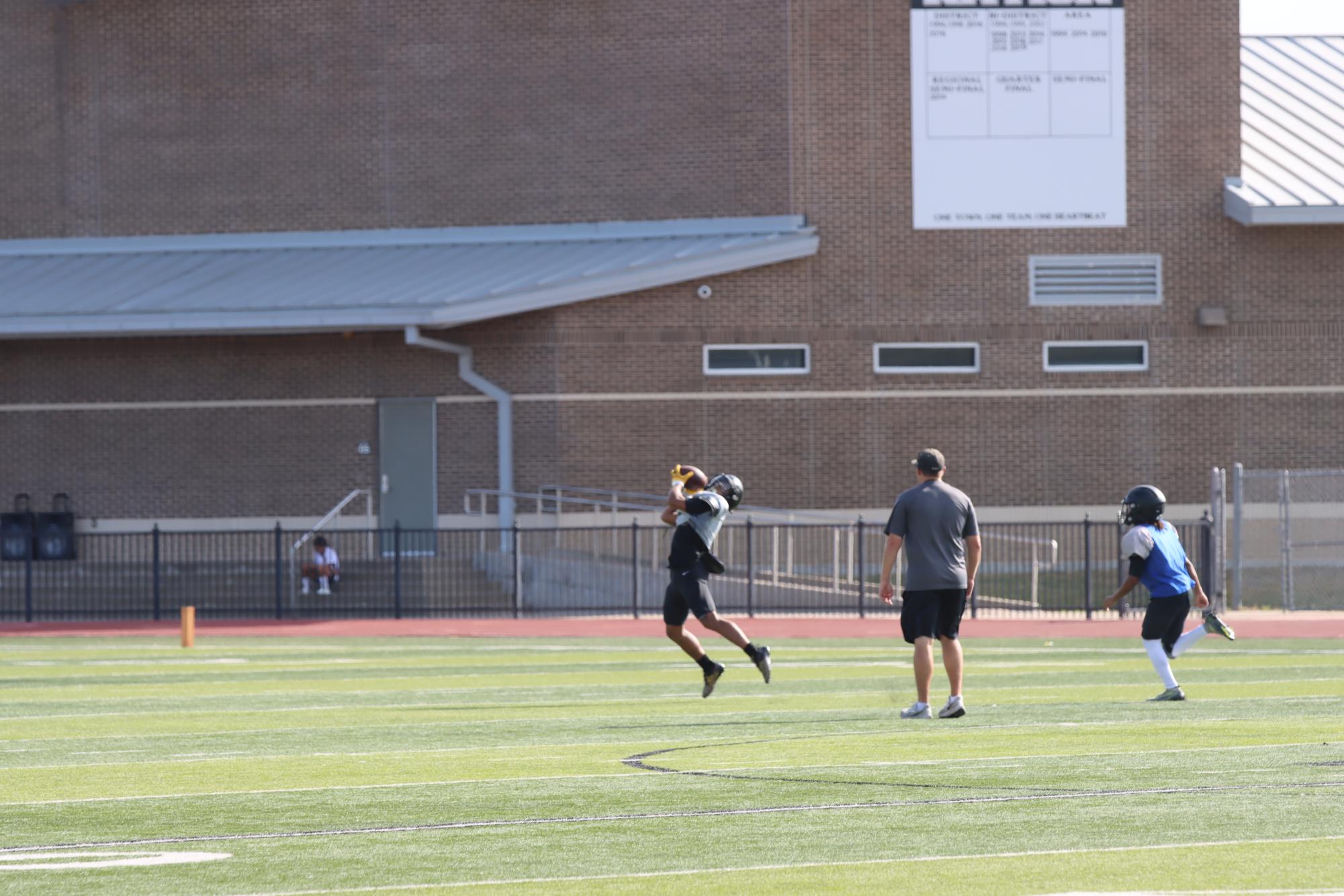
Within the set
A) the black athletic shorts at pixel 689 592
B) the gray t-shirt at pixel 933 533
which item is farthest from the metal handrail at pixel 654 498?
the gray t-shirt at pixel 933 533

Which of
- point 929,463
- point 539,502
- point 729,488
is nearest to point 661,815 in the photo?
point 929,463

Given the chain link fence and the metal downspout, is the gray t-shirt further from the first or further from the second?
the metal downspout

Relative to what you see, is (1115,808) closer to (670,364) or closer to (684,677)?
(684,677)

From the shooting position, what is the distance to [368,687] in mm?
16703

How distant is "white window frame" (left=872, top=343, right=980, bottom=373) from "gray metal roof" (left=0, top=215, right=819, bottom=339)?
1992 mm

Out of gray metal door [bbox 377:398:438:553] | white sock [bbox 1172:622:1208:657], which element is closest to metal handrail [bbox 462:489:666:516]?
gray metal door [bbox 377:398:438:553]

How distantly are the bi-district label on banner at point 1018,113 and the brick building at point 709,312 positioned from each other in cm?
29

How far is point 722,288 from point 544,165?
3.79m

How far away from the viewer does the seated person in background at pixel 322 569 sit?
2962 cm

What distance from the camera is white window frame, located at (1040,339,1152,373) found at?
104 feet

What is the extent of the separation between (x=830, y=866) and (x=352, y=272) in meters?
26.0

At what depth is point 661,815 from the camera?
27.1ft

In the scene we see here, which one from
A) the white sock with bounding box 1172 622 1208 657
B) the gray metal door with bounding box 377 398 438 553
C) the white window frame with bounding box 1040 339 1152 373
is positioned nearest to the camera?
the white sock with bounding box 1172 622 1208 657

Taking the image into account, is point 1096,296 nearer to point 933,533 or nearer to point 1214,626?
point 1214,626
